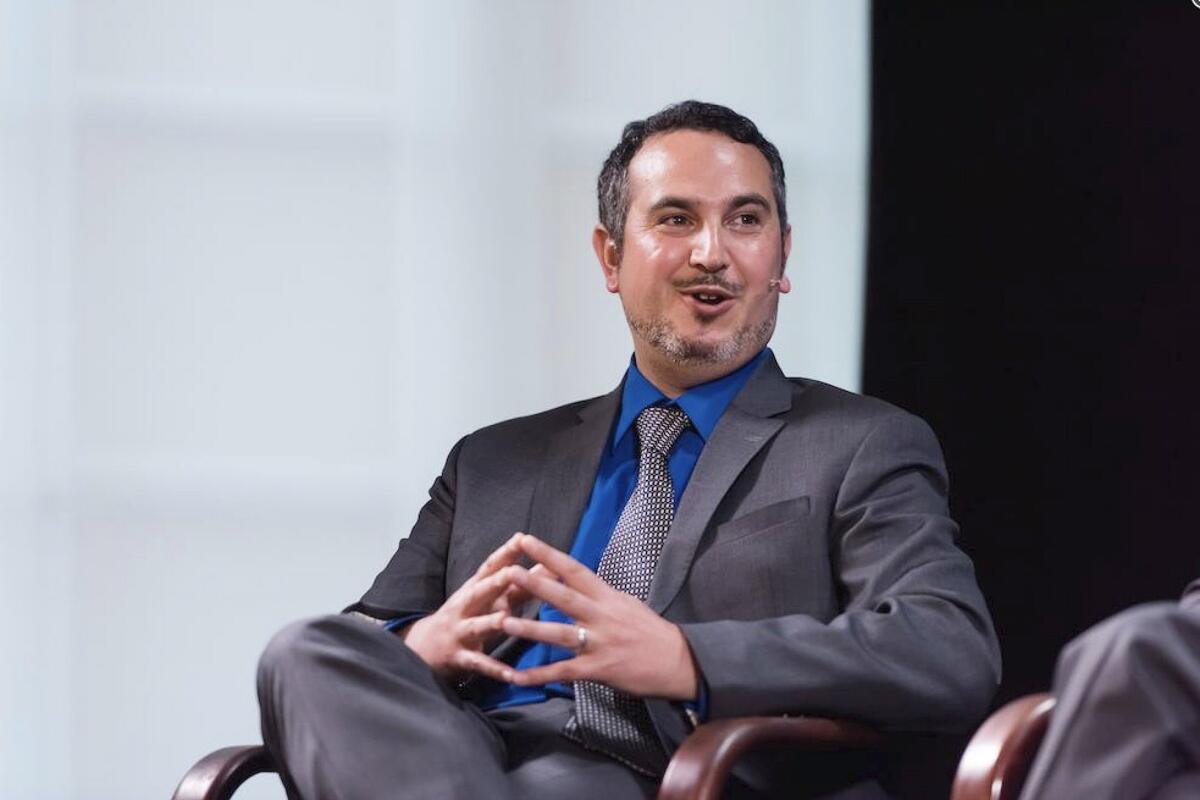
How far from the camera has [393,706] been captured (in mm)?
1911

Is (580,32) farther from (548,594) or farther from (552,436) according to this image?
(548,594)

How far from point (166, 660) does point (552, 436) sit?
1071 millimetres

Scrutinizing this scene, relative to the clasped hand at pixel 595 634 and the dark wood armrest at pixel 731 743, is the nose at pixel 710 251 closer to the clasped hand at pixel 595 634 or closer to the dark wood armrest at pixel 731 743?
the clasped hand at pixel 595 634

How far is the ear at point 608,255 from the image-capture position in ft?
8.57

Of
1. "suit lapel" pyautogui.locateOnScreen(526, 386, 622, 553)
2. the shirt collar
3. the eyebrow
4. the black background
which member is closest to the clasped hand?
"suit lapel" pyautogui.locateOnScreen(526, 386, 622, 553)

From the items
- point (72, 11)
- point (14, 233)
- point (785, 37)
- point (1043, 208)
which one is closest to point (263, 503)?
point (14, 233)

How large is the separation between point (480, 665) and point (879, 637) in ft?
1.58

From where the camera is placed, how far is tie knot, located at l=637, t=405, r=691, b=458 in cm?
240

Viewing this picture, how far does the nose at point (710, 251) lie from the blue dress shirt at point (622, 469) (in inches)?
6.1

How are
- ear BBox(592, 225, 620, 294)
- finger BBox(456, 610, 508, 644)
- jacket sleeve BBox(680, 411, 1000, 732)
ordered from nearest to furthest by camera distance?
jacket sleeve BBox(680, 411, 1000, 732)
finger BBox(456, 610, 508, 644)
ear BBox(592, 225, 620, 294)

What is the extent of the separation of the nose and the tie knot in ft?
0.67

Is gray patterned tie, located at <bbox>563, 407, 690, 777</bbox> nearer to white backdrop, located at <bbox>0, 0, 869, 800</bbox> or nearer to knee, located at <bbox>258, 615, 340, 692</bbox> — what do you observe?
knee, located at <bbox>258, 615, 340, 692</bbox>

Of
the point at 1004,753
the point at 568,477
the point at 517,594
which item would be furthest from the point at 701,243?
the point at 1004,753

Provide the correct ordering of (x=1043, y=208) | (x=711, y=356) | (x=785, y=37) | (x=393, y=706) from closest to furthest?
1. (x=393, y=706)
2. (x=711, y=356)
3. (x=1043, y=208)
4. (x=785, y=37)
